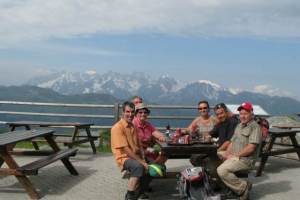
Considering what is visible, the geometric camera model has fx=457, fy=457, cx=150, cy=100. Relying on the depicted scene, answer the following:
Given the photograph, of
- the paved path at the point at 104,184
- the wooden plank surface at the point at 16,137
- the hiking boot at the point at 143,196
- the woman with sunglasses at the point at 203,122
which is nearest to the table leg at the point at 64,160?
the paved path at the point at 104,184

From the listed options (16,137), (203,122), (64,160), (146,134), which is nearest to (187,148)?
(146,134)

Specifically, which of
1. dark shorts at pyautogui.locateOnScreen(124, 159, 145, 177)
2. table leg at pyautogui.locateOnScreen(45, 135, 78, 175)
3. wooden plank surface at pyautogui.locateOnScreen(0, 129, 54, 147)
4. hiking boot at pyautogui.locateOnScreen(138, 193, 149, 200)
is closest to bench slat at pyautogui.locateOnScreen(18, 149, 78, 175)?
table leg at pyautogui.locateOnScreen(45, 135, 78, 175)

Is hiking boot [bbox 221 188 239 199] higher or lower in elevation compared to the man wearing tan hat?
lower

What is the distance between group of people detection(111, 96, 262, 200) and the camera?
20.6 feet

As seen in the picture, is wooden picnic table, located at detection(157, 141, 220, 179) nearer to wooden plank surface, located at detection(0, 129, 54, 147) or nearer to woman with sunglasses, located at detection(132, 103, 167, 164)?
woman with sunglasses, located at detection(132, 103, 167, 164)

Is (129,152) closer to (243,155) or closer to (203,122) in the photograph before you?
(243,155)

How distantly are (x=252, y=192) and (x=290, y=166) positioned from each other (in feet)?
8.50

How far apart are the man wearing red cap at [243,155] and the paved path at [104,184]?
47cm

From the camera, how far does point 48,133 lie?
314 inches

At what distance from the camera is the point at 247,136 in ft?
21.6

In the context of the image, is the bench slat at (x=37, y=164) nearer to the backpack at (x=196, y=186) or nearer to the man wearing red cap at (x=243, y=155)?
the backpack at (x=196, y=186)

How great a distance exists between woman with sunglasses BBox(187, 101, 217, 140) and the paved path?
38.1 inches

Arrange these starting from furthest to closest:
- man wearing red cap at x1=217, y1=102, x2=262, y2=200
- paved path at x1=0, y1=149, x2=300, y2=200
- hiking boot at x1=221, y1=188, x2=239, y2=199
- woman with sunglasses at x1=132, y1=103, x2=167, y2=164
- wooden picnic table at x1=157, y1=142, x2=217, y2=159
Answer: woman with sunglasses at x1=132, y1=103, x2=167, y2=164 → paved path at x1=0, y1=149, x2=300, y2=200 → hiking boot at x1=221, y1=188, x2=239, y2=199 → man wearing red cap at x1=217, y1=102, x2=262, y2=200 → wooden picnic table at x1=157, y1=142, x2=217, y2=159

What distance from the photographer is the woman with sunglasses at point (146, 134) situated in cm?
699
